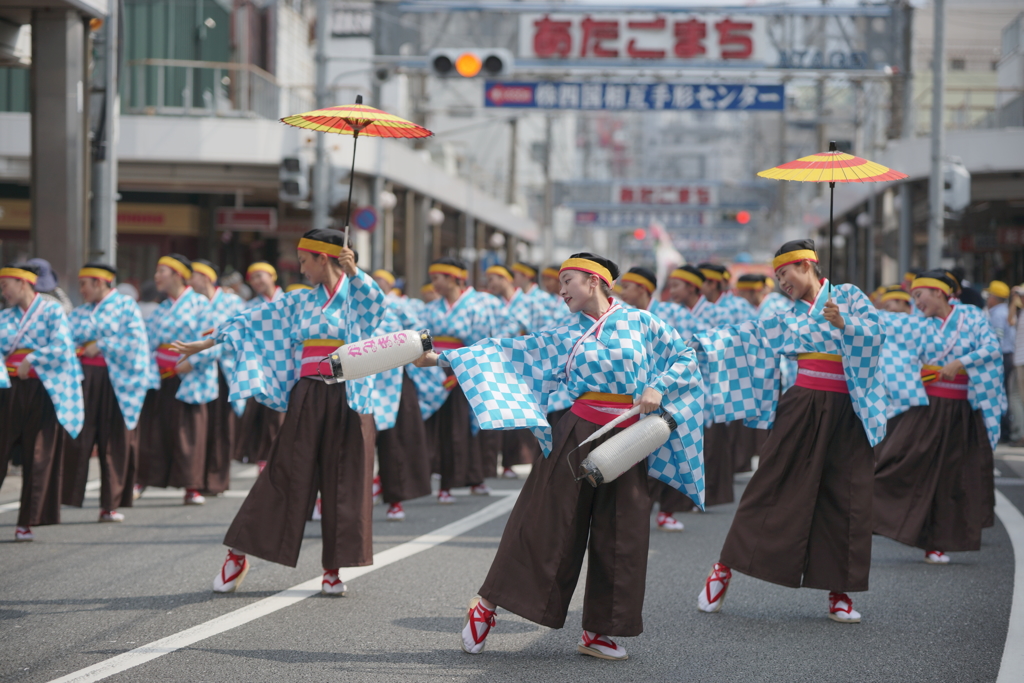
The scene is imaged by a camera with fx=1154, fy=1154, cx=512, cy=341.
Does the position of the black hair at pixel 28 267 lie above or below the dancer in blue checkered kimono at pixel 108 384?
above

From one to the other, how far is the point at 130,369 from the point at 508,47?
42.8ft

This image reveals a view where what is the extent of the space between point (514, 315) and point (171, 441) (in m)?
3.80

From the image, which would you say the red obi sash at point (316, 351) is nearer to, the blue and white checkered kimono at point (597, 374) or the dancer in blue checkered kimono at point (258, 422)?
the blue and white checkered kimono at point (597, 374)

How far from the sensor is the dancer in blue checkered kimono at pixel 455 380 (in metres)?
9.63

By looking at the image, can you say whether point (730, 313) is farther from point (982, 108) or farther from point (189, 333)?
point (982, 108)

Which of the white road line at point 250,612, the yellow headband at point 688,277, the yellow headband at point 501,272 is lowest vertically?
the white road line at point 250,612

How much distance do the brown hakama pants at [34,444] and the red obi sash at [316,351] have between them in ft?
8.13

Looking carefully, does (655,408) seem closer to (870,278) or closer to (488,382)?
(488,382)

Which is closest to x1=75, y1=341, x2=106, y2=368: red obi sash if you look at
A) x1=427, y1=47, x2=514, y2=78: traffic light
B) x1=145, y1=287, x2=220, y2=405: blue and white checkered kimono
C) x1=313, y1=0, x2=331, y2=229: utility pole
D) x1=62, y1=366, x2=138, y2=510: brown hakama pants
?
x1=62, y1=366, x2=138, y2=510: brown hakama pants

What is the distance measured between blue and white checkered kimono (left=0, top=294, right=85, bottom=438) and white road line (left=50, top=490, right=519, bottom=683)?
2.31 meters

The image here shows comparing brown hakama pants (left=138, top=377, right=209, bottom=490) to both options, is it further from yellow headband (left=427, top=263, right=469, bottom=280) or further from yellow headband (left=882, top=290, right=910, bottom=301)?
yellow headband (left=882, top=290, right=910, bottom=301)

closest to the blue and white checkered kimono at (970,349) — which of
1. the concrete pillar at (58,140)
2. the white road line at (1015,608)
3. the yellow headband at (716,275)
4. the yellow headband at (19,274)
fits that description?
the white road line at (1015,608)

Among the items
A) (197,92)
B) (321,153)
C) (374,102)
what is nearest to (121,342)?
(321,153)

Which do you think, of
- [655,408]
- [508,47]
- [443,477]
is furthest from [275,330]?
[508,47]
